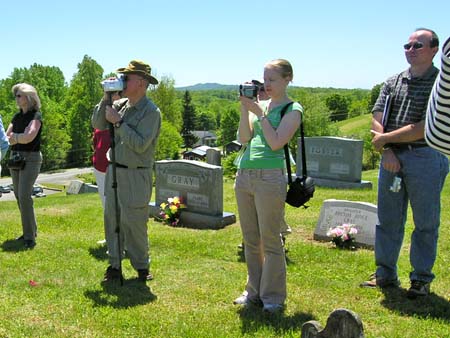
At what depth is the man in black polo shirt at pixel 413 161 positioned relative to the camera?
13.9 ft

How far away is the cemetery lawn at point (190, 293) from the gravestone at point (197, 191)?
98cm

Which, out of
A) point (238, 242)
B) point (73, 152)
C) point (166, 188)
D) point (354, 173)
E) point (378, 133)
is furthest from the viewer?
point (73, 152)

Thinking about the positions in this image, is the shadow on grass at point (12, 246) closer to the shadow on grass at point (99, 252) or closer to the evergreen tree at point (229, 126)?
the shadow on grass at point (99, 252)

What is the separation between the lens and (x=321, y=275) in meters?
5.46

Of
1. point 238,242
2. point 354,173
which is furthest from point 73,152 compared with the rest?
point 238,242

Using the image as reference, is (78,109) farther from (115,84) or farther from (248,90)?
(248,90)

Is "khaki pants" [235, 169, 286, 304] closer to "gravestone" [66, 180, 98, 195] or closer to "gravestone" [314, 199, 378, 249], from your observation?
"gravestone" [314, 199, 378, 249]

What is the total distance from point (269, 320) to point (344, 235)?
2.72 metres

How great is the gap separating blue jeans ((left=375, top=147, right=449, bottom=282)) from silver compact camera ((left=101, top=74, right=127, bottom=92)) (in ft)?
8.12

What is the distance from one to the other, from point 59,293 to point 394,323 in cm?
299

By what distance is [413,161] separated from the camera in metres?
4.36

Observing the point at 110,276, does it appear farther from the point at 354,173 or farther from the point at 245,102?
the point at 354,173

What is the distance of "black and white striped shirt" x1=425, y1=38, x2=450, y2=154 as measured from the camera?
5.63 ft

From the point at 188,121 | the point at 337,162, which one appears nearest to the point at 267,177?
the point at 337,162
